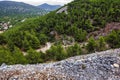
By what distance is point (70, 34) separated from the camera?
3041 inches

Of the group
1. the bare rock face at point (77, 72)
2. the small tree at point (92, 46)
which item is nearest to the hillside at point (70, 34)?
the small tree at point (92, 46)

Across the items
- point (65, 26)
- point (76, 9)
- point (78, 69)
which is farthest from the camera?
point (76, 9)

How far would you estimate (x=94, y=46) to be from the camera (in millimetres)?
54094

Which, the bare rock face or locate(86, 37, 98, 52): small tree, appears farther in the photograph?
locate(86, 37, 98, 52): small tree

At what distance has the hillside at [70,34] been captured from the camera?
51.9 metres

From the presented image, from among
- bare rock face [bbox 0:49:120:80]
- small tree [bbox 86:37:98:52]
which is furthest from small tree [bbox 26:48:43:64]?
bare rock face [bbox 0:49:120:80]

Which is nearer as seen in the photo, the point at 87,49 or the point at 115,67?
the point at 115,67

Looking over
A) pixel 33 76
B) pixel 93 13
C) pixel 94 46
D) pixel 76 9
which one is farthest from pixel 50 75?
pixel 76 9

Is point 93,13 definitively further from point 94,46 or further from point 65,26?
point 94,46

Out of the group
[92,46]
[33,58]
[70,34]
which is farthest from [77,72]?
[70,34]

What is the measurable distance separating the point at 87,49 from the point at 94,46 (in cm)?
208

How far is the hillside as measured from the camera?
51.9 meters

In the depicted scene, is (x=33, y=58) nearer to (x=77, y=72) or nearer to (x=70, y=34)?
(x=77, y=72)

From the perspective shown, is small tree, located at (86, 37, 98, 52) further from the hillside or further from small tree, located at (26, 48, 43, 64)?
small tree, located at (26, 48, 43, 64)
